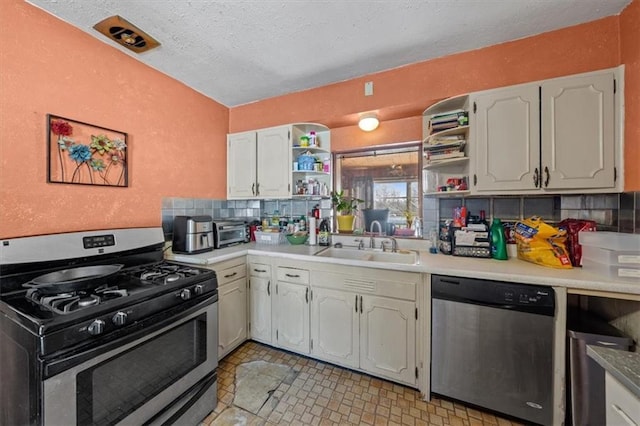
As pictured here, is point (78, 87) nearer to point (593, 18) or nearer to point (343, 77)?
point (343, 77)

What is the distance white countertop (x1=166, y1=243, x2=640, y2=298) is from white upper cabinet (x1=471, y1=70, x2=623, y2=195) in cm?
53

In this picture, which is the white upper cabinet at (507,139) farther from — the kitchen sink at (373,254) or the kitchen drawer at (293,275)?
the kitchen drawer at (293,275)

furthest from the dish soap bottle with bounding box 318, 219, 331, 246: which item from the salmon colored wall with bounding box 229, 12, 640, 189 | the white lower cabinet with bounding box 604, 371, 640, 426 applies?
the white lower cabinet with bounding box 604, 371, 640, 426

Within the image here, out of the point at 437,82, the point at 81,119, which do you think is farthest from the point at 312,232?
the point at 81,119

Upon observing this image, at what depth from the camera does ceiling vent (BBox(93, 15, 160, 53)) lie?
1.52 meters

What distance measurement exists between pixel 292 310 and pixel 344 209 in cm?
111

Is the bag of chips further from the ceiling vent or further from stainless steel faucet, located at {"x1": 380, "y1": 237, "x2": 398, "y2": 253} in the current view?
the ceiling vent

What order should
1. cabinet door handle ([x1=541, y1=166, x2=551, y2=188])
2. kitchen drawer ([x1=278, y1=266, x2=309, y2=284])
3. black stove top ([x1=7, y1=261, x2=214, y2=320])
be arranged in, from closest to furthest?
black stove top ([x1=7, y1=261, x2=214, y2=320]), cabinet door handle ([x1=541, y1=166, x2=551, y2=188]), kitchen drawer ([x1=278, y1=266, x2=309, y2=284])

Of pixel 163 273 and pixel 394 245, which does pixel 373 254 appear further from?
pixel 163 273

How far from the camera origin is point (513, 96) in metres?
1.67

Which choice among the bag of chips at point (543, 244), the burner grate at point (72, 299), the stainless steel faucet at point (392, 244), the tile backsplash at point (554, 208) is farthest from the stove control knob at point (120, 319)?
the bag of chips at point (543, 244)

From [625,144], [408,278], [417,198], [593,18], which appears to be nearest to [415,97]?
[417,198]

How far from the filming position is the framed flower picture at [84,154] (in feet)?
4.90

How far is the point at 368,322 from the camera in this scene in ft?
5.82
